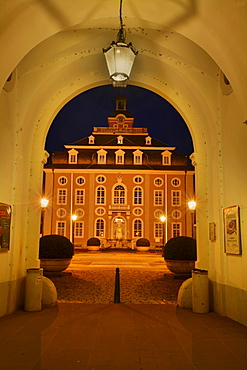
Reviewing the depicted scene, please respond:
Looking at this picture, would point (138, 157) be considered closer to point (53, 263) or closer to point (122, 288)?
point (53, 263)

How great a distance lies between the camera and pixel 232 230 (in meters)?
6.75

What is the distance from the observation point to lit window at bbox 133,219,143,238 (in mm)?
41531

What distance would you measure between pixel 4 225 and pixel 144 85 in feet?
17.6

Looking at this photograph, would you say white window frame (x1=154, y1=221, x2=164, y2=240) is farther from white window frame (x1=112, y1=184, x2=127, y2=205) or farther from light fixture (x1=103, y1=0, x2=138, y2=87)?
light fixture (x1=103, y1=0, x2=138, y2=87)

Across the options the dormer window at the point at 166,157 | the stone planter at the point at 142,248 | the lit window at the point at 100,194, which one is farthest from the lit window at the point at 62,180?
the stone planter at the point at 142,248

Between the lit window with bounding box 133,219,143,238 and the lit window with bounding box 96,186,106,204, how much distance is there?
4.96m

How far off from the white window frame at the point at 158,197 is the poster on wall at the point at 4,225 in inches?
1412

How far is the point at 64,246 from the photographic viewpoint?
43.3 ft

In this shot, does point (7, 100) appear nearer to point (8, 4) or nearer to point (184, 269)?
point (8, 4)

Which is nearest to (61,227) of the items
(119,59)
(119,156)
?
(119,156)

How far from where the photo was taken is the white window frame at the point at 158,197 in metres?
42.2

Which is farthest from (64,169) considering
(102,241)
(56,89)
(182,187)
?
(56,89)

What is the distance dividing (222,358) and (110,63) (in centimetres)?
510

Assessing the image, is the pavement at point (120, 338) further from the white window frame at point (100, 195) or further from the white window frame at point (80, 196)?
the white window frame at point (80, 196)
